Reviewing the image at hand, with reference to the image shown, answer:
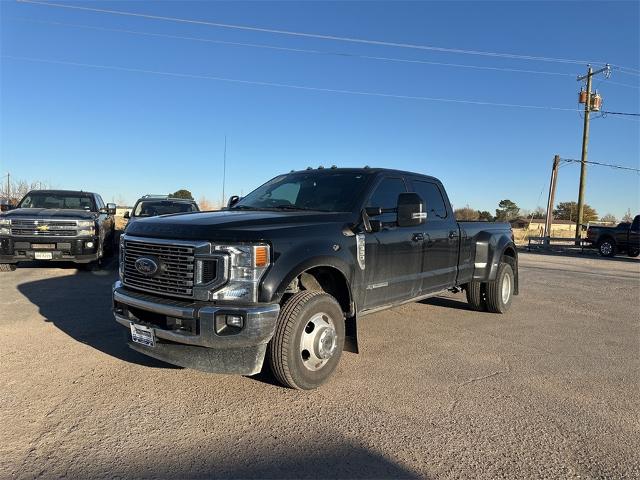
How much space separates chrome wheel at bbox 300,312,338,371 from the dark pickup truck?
865 inches

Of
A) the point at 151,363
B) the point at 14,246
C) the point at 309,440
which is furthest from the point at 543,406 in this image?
the point at 14,246

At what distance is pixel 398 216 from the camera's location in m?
4.86

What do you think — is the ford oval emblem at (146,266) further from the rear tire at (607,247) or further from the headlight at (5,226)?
the rear tire at (607,247)

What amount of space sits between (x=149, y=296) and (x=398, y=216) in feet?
8.03

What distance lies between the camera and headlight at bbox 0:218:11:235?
9.48 m

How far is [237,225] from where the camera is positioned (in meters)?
3.90

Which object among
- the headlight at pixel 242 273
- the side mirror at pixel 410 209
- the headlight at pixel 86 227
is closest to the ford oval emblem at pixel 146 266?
the headlight at pixel 242 273

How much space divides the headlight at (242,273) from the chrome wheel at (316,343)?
62 centimetres

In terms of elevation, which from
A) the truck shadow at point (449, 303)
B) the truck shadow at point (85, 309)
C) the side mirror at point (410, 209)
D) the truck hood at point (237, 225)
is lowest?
the truck shadow at point (85, 309)

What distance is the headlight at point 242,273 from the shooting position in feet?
12.2

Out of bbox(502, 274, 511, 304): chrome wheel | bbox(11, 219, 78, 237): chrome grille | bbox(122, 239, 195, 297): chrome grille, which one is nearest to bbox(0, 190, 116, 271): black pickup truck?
bbox(11, 219, 78, 237): chrome grille

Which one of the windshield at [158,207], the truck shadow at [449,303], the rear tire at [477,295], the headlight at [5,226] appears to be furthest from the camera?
the windshield at [158,207]

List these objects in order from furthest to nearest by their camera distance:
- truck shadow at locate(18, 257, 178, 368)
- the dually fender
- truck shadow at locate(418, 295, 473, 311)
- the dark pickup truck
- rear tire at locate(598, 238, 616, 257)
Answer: rear tire at locate(598, 238, 616, 257)
the dark pickup truck
truck shadow at locate(418, 295, 473, 311)
the dually fender
truck shadow at locate(18, 257, 178, 368)

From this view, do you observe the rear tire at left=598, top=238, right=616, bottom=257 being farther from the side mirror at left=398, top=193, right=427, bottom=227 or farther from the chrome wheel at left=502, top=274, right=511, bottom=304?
the side mirror at left=398, top=193, right=427, bottom=227
